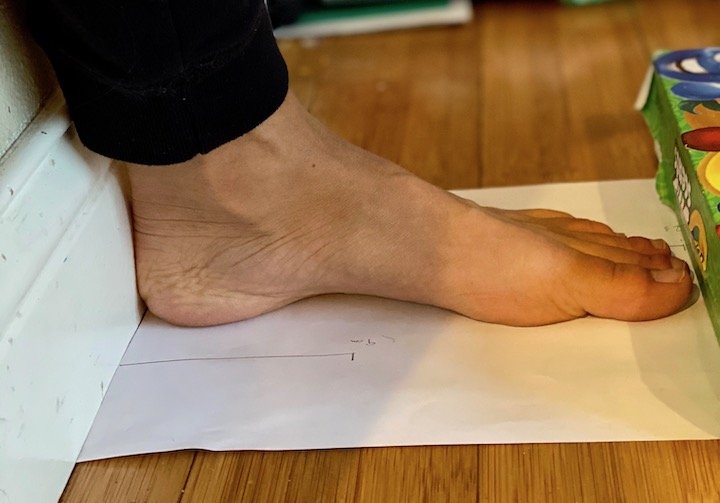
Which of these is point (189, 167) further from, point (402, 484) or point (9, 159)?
point (402, 484)

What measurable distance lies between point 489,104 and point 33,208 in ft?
1.90

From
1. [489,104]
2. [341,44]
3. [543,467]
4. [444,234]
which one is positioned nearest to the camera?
[543,467]

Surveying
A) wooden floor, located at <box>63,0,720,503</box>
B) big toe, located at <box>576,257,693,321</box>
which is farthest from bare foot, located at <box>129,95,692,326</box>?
wooden floor, located at <box>63,0,720,503</box>

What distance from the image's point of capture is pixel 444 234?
613 mm

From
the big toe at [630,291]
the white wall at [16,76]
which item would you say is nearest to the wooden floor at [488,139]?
the big toe at [630,291]

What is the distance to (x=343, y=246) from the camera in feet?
2.05

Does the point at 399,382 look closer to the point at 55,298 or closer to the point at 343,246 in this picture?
the point at 343,246

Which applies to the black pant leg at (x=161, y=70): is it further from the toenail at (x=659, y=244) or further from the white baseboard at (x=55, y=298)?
the toenail at (x=659, y=244)

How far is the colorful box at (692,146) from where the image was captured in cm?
56

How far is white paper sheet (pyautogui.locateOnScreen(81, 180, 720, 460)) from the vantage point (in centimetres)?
52

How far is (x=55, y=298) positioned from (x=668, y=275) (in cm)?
44

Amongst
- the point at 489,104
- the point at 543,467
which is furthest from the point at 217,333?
the point at 489,104

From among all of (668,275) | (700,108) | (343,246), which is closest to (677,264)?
(668,275)

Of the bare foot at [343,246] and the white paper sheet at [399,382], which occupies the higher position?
the bare foot at [343,246]
